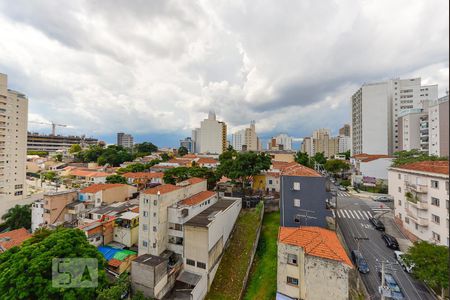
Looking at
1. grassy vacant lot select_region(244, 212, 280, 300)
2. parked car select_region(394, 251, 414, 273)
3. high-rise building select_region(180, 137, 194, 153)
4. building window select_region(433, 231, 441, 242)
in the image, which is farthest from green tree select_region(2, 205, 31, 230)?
high-rise building select_region(180, 137, 194, 153)

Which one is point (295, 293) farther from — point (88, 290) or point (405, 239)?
point (405, 239)

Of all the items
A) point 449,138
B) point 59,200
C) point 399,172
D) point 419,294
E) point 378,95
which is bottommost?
point 419,294

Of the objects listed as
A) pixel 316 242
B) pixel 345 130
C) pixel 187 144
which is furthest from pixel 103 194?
pixel 345 130

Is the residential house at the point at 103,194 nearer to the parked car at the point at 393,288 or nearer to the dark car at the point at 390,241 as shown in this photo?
the parked car at the point at 393,288

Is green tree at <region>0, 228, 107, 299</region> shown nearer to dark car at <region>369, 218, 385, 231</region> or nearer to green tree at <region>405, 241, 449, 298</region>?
green tree at <region>405, 241, 449, 298</region>

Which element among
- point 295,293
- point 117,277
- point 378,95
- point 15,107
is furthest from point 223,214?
point 378,95

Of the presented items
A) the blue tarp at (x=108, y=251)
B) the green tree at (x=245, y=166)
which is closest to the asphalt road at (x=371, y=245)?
the green tree at (x=245, y=166)
